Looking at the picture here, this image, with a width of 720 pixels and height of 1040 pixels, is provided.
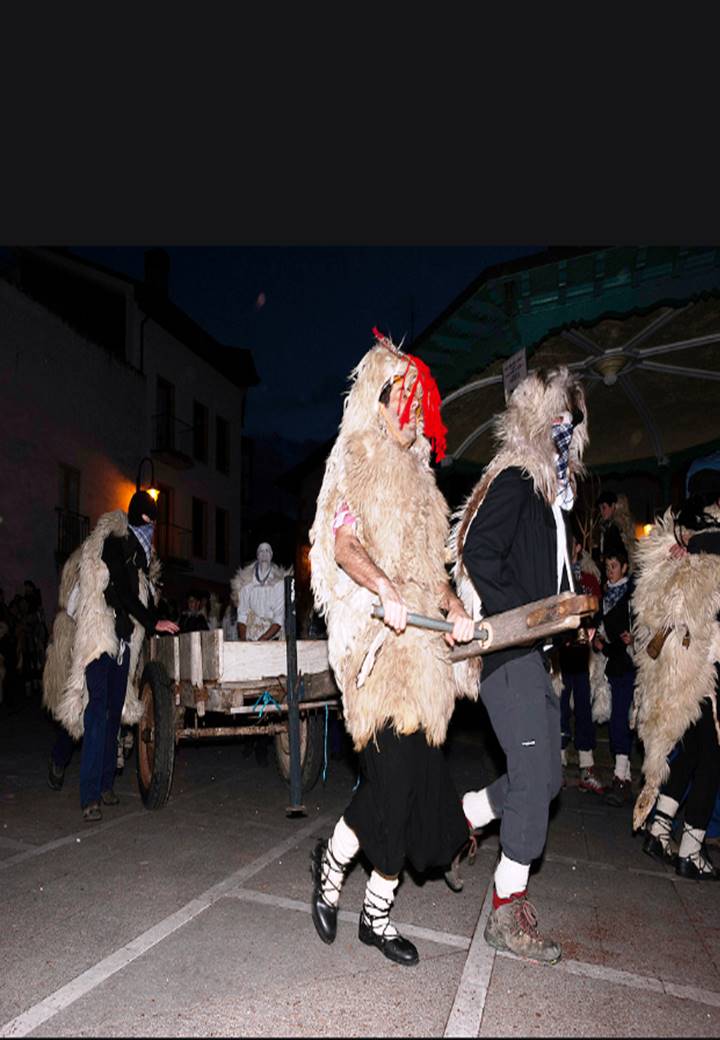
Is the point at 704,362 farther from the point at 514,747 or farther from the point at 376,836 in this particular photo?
the point at 376,836

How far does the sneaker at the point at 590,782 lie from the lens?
643 cm

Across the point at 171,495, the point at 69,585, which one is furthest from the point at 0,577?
the point at 69,585

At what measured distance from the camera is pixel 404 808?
3.07 metres

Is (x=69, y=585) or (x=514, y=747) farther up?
(x=69, y=585)

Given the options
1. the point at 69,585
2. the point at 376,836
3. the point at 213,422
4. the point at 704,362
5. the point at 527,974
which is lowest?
the point at 527,974

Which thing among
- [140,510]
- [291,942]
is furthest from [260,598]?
[291,942]

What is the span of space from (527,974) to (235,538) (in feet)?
97.6

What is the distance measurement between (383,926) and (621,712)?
3.88 meters

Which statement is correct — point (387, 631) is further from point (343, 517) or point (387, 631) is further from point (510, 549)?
point (510, 549)

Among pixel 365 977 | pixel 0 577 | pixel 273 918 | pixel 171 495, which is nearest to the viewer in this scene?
pixel 365 977

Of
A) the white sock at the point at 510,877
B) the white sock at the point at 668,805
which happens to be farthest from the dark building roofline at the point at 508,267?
the white sock at the point at 510,877

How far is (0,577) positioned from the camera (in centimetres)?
1764

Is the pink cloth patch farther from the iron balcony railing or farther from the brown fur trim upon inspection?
the iron balcony railing

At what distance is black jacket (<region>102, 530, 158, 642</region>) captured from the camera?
18.5 feet
